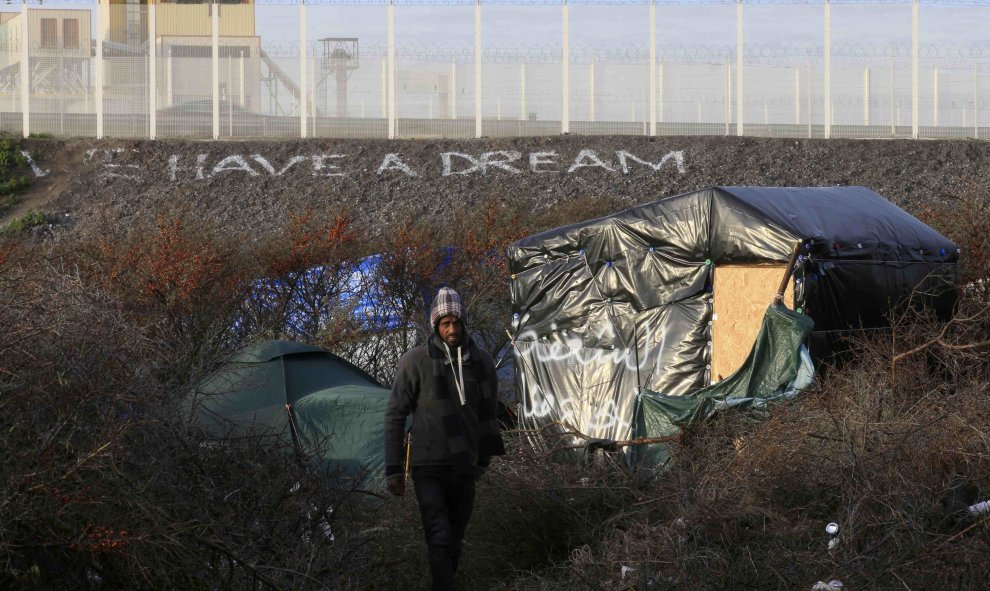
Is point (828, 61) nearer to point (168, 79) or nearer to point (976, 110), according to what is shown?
point (976, 110)

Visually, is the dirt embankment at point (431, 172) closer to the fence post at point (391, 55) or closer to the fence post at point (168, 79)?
the fence post at point (391, 55)

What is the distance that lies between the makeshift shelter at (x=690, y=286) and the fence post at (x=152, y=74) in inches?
663

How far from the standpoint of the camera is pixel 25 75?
26453 millimetres

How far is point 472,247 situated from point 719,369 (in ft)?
21.1

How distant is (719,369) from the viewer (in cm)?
925

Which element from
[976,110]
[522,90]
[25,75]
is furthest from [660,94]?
[25,75]

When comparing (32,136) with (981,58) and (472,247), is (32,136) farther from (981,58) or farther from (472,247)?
(981,58)

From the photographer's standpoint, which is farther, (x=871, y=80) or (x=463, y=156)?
(x=871, y=80)

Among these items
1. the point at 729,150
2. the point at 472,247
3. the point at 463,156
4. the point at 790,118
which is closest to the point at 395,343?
the point at 472,247

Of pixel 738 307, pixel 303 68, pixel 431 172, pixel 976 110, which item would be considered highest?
pixel 303 68

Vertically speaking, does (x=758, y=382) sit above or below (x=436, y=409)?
below

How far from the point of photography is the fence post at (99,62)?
25984 mm

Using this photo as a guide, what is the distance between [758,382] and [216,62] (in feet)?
67.5

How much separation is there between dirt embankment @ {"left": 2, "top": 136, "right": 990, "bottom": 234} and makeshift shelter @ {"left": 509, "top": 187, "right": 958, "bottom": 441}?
426 inches
